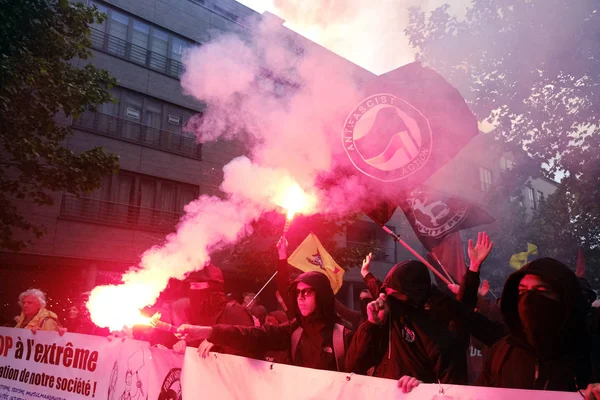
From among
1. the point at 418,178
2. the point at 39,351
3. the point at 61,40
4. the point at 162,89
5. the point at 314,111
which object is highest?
the point at 162,89

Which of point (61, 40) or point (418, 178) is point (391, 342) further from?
point (61, 40)

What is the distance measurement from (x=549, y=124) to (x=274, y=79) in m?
6.25

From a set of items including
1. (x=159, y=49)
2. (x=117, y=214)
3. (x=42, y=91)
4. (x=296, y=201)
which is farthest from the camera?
(x=159, y=49)

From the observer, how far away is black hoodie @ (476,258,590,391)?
7.77 feet

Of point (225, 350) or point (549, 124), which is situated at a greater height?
point (549, 124)

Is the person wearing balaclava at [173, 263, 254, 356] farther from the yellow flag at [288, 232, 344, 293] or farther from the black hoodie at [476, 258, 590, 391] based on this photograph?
the black hoodie at [476, 258, 590, 391]

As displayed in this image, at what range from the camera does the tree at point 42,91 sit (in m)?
8.30

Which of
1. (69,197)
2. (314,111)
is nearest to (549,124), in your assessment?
(314,111)

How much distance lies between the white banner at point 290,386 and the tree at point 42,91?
21.2 feet

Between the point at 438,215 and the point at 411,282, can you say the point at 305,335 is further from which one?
the point at 438,215

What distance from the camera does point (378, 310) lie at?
287 cm

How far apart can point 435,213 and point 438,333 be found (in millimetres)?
3463

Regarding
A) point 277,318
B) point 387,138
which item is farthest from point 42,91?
point 387,138

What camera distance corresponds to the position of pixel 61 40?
9.28 metres
